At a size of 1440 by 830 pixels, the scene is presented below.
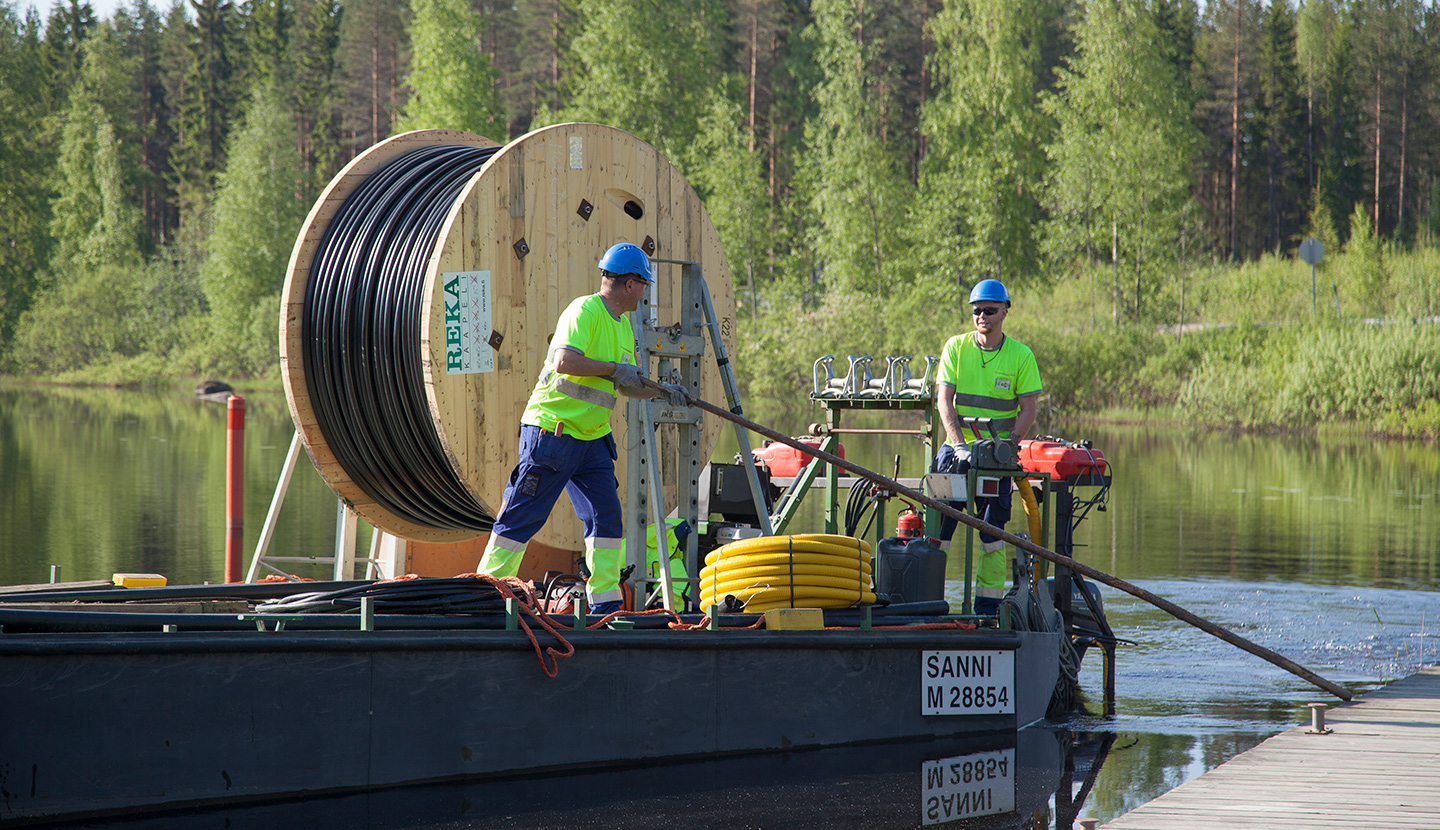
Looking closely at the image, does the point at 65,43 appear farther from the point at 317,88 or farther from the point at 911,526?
the point at 911,526

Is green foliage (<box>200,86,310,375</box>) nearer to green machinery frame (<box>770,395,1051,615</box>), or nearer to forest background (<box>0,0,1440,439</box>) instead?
forest background (<box>0,0,1440,439</box>)

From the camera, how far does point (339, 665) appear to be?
5.43 metres

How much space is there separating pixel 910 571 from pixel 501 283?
2.75 m

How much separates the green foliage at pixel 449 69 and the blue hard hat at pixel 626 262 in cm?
3937

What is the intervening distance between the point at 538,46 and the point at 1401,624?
54755 millimetres

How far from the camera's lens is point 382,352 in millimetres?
7848

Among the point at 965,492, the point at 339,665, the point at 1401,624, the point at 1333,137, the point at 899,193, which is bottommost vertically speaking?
the point at 1401,624

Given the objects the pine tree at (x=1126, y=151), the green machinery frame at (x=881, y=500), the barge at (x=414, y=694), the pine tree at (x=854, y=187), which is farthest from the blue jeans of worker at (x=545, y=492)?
the pine tree at (x=854, y=187)

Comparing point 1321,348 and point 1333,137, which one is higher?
point 1333,137

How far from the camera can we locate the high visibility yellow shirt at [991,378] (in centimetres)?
843

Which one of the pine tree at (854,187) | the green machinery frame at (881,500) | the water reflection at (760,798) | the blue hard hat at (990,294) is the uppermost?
the pine tree at (854,187)

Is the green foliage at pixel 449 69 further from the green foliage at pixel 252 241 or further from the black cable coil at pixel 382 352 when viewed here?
the black cable coil at pixel 382 352

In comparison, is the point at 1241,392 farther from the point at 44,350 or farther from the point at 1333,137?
the point at 44,350

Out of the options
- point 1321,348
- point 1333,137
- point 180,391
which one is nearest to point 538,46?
point 180,391
